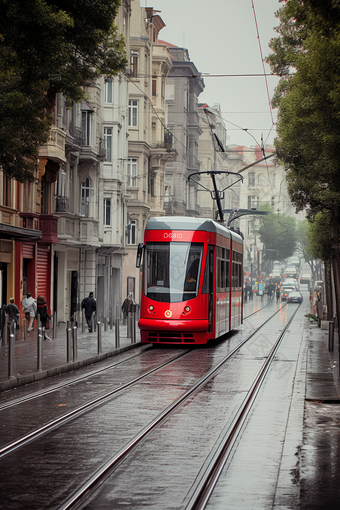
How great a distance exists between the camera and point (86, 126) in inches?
1613

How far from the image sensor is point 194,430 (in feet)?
32.4

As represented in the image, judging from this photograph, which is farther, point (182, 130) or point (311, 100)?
point (182, 130)

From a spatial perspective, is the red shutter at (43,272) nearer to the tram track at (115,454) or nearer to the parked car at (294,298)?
the tram track at (115,454)

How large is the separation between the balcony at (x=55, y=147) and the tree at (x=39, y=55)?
15.1 metres

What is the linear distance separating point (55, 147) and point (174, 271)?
13494 mm

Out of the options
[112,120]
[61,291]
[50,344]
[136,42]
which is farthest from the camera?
[136,42]

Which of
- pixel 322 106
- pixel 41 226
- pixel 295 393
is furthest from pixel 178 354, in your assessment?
pixel 41 226

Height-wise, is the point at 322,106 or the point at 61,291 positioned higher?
the point at 322,106

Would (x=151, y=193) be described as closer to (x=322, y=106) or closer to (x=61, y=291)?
(x=61, y=291)

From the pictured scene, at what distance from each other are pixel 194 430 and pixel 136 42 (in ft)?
155

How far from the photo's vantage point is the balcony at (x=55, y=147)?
3275cm

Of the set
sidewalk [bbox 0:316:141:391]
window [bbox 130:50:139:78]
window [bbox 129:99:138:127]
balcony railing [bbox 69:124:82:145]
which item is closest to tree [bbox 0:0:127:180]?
sidewalk [bbox 0:316:141:391]

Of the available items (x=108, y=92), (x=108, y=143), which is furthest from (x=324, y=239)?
(x=108, y=92)

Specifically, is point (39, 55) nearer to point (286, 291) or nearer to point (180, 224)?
point (180, 224)
